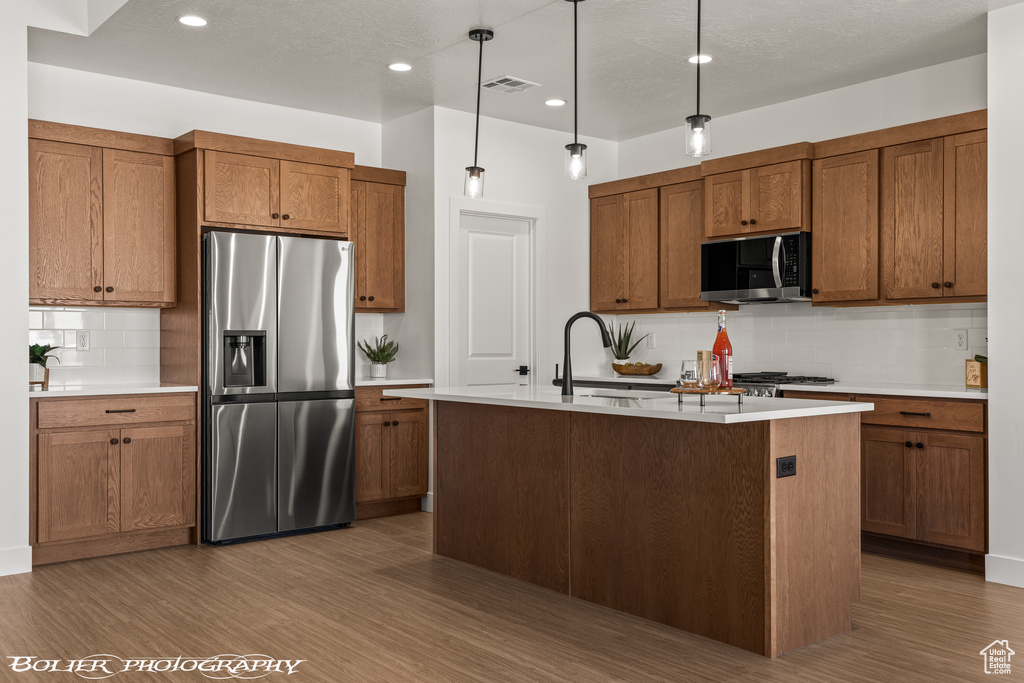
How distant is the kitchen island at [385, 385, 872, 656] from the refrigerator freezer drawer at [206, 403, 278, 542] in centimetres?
151

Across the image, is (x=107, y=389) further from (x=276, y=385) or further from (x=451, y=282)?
(x=451, y=282)

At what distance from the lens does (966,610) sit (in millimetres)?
3650

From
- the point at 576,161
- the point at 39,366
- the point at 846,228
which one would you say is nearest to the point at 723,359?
the point at 576,161

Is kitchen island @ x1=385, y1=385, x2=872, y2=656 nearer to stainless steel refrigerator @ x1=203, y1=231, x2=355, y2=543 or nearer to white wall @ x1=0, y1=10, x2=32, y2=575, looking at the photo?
stainless steel refrigerator @ x1=203, y1=231, x2=355, y2=543

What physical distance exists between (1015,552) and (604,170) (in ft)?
13.0

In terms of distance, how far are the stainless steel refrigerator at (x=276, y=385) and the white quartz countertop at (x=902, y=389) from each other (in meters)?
2.71

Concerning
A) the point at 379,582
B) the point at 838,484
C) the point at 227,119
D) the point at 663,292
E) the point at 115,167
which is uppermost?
the point at 227,119

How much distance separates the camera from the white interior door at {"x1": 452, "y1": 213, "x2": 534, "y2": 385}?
6016mm

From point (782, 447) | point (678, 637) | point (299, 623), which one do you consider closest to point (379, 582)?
point (299, 623)

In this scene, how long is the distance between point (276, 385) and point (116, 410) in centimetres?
87

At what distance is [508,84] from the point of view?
528 centimetres

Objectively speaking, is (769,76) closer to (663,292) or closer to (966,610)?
(663,292)

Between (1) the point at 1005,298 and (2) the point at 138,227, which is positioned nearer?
(1) the point at 1005,298

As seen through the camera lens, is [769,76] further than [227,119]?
No
